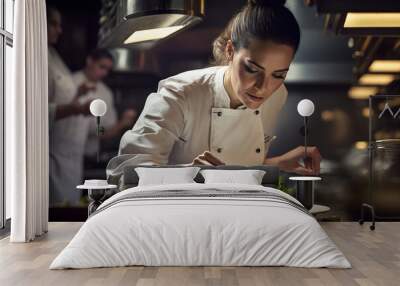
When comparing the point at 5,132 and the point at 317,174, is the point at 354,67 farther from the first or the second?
the point at 5,132

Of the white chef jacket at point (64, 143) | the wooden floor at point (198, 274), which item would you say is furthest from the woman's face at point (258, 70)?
the wooden floor at point (198, 274)

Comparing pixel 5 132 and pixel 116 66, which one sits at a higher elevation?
pixel 116 66

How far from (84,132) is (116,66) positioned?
0.90 m

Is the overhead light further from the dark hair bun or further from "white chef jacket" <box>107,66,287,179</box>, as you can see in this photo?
the dark hair bun

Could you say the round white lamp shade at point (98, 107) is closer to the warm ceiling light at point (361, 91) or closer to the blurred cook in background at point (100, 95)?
the blurred cook in background at point (100, 95)

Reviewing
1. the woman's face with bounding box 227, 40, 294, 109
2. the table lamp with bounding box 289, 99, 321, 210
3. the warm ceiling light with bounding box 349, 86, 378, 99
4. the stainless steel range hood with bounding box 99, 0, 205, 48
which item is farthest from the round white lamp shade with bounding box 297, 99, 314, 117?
the stainless steel range hood with bounding box 99, 0, 205, 48

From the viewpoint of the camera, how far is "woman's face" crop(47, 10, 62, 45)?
7781mm

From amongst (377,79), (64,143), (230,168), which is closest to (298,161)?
(230,168)

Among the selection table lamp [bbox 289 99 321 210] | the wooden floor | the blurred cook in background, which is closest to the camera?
the wooden floor

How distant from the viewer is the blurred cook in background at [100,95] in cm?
770

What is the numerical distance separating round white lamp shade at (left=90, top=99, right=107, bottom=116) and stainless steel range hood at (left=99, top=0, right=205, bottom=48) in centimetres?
75

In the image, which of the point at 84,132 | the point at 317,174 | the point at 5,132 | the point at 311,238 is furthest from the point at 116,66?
the point at 311,238

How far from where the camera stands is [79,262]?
462 cm

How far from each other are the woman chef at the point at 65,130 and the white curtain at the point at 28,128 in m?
1.04
